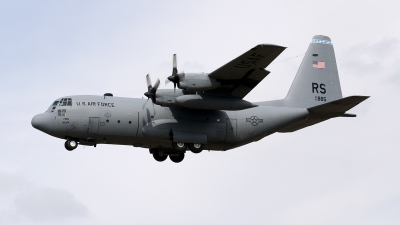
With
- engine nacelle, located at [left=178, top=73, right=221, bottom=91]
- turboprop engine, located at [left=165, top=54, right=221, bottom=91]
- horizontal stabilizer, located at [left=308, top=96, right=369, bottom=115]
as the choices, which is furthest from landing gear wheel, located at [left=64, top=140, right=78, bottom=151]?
horizontal stabilizer, located at [left=308, top=96, right=369, bottom=115]

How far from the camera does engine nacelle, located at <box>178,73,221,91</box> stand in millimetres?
26109

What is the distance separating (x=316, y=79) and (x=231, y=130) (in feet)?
15.3

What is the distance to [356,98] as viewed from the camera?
90.1 ft

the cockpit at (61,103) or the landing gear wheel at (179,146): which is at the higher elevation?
the cockpit at (61,103)

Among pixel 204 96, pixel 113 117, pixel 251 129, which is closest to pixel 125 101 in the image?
pixel 113 117

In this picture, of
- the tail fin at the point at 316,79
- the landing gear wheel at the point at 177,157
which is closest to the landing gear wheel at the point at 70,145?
the landing gear wheel at the point at 177,157

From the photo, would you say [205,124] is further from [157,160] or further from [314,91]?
[314,91]

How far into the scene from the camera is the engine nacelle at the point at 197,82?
26109mm

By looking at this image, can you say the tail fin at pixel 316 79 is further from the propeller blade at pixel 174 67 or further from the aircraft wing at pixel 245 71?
the propeller blade at pixel 174 67

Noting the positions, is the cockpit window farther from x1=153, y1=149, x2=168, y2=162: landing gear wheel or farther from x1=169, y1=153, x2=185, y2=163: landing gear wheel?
x1=169, y1=153, x2=185, y2=163: landing gear wheel

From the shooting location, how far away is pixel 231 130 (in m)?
28.5

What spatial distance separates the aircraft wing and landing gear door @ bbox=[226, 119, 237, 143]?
4.88 feet

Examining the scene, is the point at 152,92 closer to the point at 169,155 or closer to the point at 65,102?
the point at 65,102

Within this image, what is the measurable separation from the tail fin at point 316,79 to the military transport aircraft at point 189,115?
0.82 m
